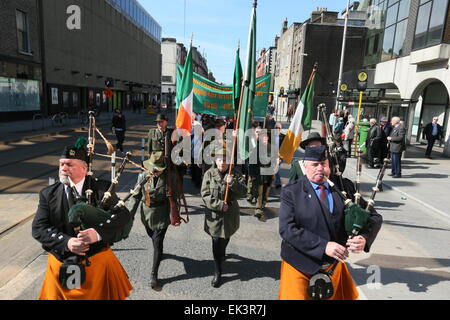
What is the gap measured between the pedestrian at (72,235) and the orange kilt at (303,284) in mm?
1490

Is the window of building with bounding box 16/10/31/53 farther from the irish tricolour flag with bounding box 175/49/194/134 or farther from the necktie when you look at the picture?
the necktie

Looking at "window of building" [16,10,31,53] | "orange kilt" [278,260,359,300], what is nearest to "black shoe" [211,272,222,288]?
"orange kilt" [278,260,359,300]

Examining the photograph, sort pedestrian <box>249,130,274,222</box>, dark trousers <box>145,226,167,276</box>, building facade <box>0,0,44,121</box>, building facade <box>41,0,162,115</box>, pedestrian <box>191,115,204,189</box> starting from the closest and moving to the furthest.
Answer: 1. dark trousers <box>145,226,167,276</box>
2. pedestrian <box>249,130,274,222</box>
3. pedestrian <box>191,115,204,189</box>
4. building facade <box>0,0,44,121</box>
5. building facade <box>41,0,162,115</box>

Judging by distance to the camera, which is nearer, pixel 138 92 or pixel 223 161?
pixel 223 161

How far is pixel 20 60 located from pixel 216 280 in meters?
24.5

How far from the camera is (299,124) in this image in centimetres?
580

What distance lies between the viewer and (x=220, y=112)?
935 cm

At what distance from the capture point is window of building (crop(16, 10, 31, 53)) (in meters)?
22.4

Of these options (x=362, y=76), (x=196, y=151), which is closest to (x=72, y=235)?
(x=196, y=151)

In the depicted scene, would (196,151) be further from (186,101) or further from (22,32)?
(22,32)

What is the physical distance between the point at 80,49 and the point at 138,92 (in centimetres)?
2223

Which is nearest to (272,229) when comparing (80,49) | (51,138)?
(51,138)

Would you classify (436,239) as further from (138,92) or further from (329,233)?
(138,92)

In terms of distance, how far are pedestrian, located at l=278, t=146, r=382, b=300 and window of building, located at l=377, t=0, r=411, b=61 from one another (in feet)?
69.0
